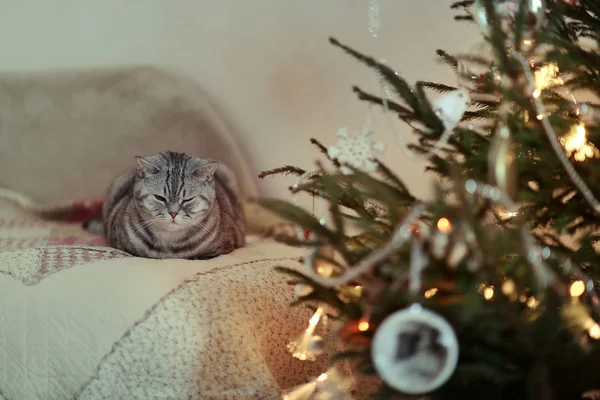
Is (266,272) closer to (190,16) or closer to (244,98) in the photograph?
(244,98)

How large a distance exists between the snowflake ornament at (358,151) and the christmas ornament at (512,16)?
0.23 metres

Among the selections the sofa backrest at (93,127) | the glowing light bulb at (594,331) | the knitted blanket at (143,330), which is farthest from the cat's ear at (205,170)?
the glowing light bulb at (594,331)

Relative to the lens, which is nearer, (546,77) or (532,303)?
(532,303)

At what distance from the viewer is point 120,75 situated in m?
1.97

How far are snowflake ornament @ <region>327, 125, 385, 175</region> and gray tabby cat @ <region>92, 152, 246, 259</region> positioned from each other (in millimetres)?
600

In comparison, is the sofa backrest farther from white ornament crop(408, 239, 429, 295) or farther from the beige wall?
white ornament crop(408, 239, 429, 295)

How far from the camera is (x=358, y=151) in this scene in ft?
3.09

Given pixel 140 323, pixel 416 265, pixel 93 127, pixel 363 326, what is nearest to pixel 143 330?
pixel 140 323

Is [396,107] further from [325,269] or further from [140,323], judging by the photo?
[140,323]

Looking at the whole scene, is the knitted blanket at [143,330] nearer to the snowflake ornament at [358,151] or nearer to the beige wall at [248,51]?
the snowflake ornament at [358,151]

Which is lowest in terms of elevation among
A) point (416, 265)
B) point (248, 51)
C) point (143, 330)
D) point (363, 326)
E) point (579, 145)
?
point (143, 330)

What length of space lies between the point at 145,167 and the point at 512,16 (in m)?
0.90

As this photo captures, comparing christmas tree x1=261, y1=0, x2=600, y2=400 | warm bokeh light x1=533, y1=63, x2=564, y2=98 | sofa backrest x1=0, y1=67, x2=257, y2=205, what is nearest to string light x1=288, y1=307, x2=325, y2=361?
christmas tree x1=261, y1=0, x2=600, y2=400

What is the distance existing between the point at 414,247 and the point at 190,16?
1.53 meters
